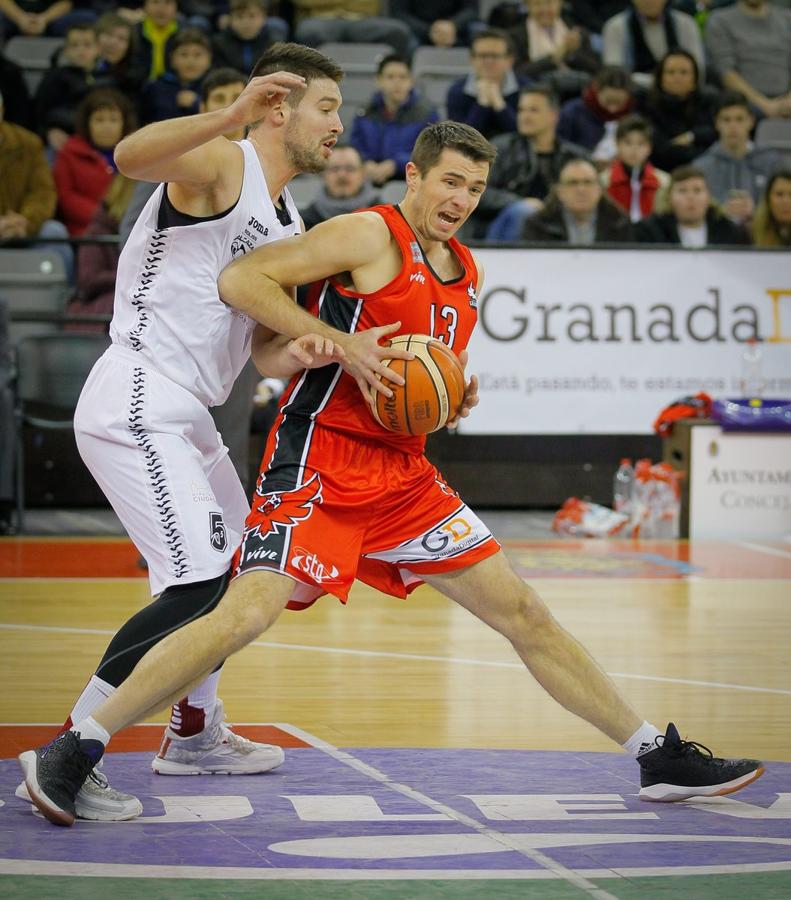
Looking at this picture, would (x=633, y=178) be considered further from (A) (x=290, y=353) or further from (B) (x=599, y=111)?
(A) (x=290, y=353)

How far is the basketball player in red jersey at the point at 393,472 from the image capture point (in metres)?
4.11

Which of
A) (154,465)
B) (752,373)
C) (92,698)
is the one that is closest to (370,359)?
(154,465)

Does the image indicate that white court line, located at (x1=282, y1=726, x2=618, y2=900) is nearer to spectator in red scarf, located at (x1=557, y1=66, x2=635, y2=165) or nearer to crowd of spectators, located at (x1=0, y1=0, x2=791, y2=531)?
crowd of spectators, located at (x1=0, y1=0, x2=791, y2=531)

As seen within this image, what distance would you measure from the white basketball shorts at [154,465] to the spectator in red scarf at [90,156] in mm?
7485

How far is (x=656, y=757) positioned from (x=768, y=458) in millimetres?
6874

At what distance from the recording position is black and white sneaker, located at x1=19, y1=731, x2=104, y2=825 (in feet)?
12.5

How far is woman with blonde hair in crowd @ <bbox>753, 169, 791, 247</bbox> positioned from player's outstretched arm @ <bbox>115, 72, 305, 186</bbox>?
8288 millimetres

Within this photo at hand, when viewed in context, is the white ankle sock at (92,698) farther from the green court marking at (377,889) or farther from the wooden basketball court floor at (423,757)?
the green court marking at (377,889)

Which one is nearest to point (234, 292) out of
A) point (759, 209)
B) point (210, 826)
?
point (210, 826)

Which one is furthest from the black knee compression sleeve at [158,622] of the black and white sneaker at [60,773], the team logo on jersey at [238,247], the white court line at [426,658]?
the white court line at [426,658]

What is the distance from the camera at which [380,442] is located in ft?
14.1

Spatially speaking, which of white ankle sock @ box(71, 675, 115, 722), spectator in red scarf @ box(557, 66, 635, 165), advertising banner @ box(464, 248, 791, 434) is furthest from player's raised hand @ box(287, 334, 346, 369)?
spectator in red scarf @ box(557, 66, 635, 165)

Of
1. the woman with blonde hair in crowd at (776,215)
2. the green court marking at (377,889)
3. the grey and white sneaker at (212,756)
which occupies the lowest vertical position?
the green court marking at (377,889)

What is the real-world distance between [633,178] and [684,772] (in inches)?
339
